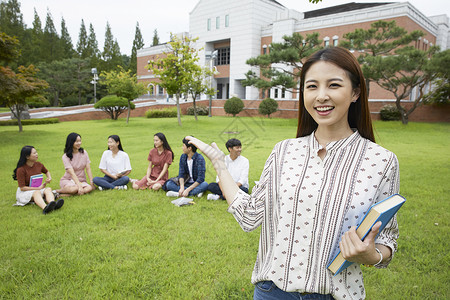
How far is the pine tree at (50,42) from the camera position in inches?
1448

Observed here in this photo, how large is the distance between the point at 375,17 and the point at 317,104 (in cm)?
2610

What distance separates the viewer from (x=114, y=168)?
5.91 metres

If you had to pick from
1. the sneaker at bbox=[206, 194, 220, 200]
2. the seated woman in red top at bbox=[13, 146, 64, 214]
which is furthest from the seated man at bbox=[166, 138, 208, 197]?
the seated woman in red top at bbox=[13, 146, 64, 214]

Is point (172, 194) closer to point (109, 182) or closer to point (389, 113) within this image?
point (109, 182)

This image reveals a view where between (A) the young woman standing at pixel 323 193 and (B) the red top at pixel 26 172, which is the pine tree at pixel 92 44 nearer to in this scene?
(B) the red top at pixel 26 172

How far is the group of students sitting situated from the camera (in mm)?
4797

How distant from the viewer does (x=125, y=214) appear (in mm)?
4277

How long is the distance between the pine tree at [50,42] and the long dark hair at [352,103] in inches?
1664

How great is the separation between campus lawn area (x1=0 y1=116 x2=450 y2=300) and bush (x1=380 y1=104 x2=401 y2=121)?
16.0 metres

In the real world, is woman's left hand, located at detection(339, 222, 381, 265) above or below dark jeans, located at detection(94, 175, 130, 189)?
above

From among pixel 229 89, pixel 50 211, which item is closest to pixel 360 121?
pixel 50 211

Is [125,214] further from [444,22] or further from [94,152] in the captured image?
[444,22]

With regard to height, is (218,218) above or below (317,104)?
below

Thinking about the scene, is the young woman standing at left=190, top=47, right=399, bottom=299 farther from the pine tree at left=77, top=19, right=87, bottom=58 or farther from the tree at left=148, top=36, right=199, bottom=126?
the pine tree at left=77, top=19, right=87, bottom=58
